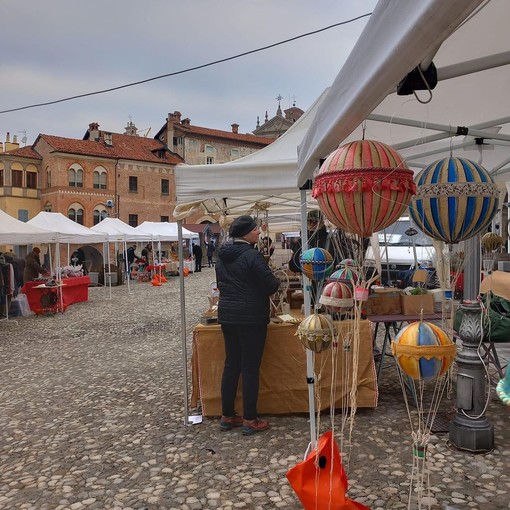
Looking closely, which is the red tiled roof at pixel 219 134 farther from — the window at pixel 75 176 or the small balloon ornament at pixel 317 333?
the small balloon ornament at pixel 317 333

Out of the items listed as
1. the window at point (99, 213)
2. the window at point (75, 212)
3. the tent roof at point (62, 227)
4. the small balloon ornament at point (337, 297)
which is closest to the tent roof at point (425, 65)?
the small balloon ornament at point (337, 297)

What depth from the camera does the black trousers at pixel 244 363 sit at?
380 cm

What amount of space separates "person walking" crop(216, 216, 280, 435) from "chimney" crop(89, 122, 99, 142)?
4068cm

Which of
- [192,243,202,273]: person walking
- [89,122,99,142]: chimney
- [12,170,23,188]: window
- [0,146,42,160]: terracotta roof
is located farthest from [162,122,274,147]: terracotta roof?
[192,243,202,273]: person walking

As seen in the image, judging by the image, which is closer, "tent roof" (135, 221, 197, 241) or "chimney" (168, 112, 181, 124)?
"tent roof" (135, 221, 197, 241)

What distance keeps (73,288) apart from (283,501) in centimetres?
1204

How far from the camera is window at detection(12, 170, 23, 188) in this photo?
36.4 m

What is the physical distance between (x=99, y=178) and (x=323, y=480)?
38.3 m

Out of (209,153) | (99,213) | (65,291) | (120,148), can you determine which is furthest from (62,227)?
(209,153)

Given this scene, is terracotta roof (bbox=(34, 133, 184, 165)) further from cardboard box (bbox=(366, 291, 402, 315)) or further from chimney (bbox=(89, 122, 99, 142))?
cardboard box (bbox=(366, 291, 402, 315))

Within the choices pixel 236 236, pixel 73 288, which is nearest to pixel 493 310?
pixel 236 236

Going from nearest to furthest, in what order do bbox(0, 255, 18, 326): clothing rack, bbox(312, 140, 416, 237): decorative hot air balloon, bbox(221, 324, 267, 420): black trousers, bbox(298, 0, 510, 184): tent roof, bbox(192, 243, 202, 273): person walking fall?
1. bbox(298, 0, 510, 184): tent roof
2. bbox(312, 140, 416, 237): decorative hot air balloon
3. bbox(221, 324, 267, 420): black trousers
4. bbox(0, 255, 18, 326): clothing rack
5. bbox(192, 243, 202, 273): person walking

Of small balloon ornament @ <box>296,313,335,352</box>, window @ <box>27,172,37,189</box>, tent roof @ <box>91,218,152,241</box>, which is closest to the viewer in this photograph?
small balloon ornament @ <box>296,313,335,352</box>

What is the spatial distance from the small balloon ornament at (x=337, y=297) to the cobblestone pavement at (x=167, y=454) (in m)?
1.09
